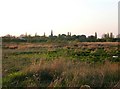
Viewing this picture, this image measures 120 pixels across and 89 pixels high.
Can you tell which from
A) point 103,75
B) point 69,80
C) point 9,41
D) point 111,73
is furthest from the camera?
point 9,41

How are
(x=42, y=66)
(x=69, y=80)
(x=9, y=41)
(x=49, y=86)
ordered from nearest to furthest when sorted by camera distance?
(x=49, y=86)
(x=69, y=80)
(x=42, y=66)
(x=9, y=41)

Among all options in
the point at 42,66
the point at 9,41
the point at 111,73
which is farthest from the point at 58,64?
the point at 9,41

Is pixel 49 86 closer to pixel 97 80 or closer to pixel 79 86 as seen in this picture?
pixel 79 86

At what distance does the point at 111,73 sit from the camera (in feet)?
27.4

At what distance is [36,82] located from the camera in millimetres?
7414

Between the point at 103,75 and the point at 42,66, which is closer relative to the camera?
the point at 103,75

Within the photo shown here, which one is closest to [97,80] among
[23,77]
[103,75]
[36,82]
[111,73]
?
[103,75]

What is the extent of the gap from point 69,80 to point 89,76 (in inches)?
33.5

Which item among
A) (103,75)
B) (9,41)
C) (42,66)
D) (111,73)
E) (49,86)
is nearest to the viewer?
(49,86)

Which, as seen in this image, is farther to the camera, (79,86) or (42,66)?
(42,66)

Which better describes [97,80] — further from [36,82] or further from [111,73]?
[36,82]

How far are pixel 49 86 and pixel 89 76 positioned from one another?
61.4 inches

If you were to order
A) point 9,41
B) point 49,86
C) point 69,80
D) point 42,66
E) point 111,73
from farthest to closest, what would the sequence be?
point 9,41
point 42,66
point 111,73
point 69,80
point 49,86

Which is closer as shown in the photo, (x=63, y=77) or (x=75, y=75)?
(x=75, y=75)
